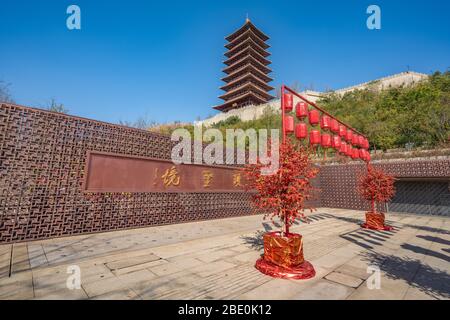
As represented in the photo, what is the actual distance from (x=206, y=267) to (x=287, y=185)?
Result: 1.76 m

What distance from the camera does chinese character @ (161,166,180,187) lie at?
22.8 feet

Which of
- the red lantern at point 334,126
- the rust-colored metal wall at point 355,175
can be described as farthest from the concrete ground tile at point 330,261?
the rust-colored metal wall at point 355,175

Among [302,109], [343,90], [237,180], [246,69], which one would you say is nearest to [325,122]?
[302,109]

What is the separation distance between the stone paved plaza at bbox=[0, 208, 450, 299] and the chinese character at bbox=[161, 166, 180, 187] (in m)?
1.89

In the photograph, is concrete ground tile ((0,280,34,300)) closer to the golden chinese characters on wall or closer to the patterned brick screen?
the patterned brick screen

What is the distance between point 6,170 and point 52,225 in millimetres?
1472

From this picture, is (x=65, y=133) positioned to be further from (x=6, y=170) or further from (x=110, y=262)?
(x=110, y=262)

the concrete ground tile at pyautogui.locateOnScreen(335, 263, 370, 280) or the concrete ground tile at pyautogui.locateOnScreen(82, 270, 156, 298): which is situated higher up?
the concrete ground tile at pyautogui.locateOnScreen(82, 270, 156, 298)

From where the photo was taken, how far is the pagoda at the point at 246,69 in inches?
1563

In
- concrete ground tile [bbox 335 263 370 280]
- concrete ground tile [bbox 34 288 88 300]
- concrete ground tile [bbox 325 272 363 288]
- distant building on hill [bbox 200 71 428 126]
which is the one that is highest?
distant building on hill [bbox 200 71 428 126]

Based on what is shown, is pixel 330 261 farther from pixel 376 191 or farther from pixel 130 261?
pixel 376 191

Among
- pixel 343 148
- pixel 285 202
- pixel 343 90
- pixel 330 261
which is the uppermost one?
pixel 343 90

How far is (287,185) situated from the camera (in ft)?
11.2

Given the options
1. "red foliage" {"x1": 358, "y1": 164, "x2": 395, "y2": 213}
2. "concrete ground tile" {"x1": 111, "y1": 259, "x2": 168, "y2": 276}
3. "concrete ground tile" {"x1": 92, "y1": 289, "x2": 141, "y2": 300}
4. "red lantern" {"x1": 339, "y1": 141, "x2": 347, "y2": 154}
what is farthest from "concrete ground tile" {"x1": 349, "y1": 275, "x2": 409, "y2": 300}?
"red lantern" {"x1": 339, "y1": 141, "x2": 347, "y2": 154}
